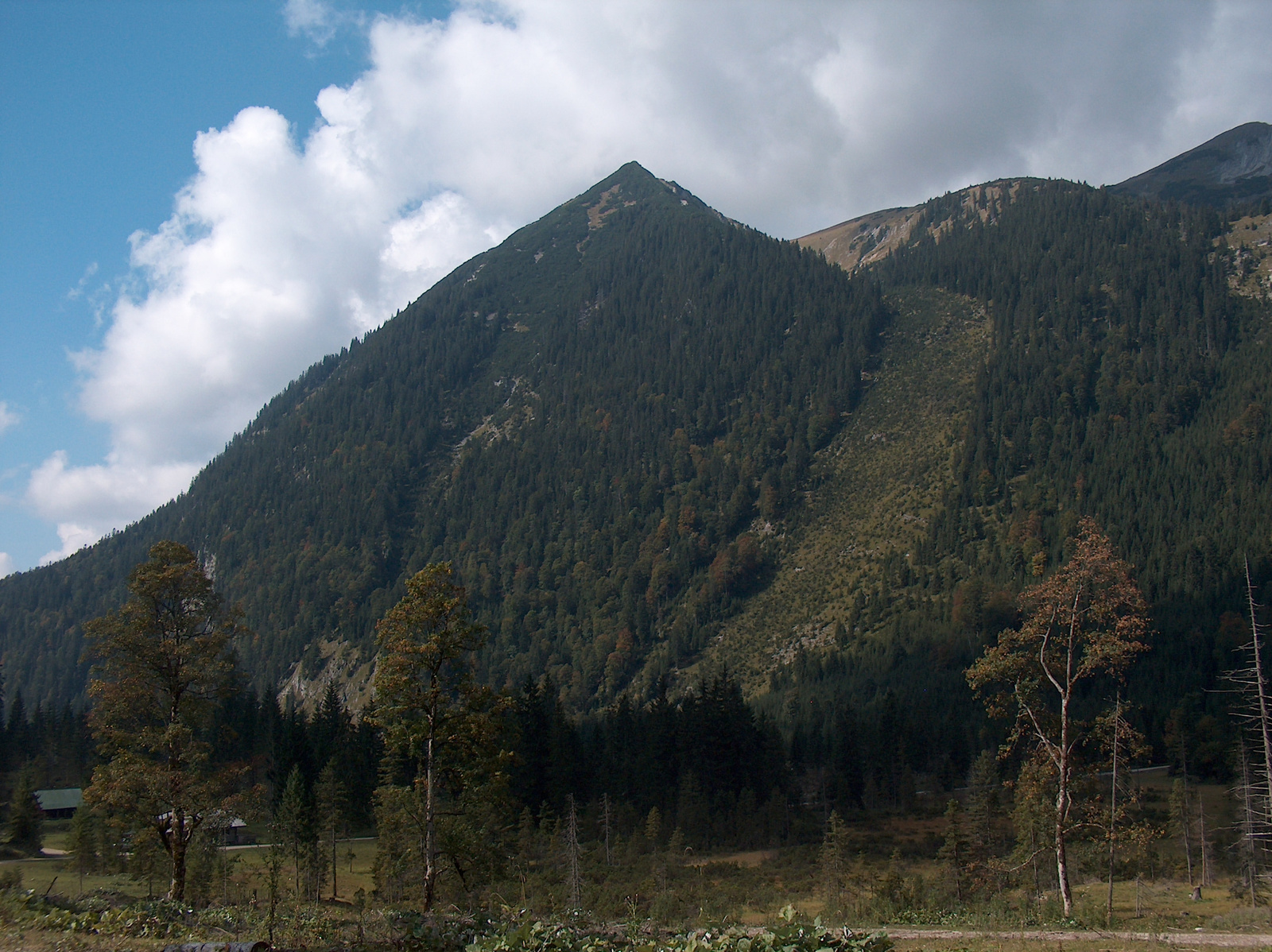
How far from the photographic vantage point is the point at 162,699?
24234 millimetres

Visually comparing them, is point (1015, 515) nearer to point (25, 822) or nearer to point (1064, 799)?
point (1064, 799)

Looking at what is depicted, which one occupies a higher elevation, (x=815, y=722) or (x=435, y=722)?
(x=435, y=722)

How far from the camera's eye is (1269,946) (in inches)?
666

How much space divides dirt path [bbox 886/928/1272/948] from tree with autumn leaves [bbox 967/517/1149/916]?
9.64 feet

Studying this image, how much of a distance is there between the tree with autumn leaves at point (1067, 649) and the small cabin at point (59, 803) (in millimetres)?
98257

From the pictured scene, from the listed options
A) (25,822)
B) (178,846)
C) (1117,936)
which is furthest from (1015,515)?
(178,846)

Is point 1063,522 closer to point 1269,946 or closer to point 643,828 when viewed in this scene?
point 643,828

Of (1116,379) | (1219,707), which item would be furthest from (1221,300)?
(1219,707)

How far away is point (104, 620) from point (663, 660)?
154m

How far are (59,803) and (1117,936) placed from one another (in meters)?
106

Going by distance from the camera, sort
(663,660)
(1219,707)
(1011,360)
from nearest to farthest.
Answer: (1219,707) < (663,660) < (1011,360)

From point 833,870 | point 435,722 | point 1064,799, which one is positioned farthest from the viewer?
point 833,870

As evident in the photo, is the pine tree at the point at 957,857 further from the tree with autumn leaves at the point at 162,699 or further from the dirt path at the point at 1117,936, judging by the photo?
the tree with autumn leaves at the point at 162,699

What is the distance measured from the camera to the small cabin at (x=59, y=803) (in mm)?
87375
